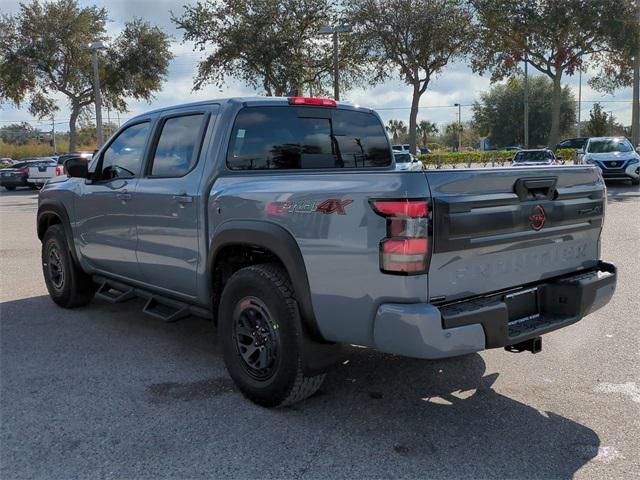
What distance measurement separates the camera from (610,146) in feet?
70.9

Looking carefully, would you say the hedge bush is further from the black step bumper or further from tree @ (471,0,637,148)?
the black step bumper

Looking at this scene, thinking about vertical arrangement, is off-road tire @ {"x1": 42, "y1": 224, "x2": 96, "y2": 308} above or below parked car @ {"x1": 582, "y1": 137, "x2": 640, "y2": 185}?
below

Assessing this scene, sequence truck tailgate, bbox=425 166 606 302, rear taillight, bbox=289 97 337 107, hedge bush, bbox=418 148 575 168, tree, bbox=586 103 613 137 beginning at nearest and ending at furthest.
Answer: truck tailgate, bbox=425 166 606 302
rear taillight, bbox=289 97 337 107
hedge bush, bbox=418 148 575 168
tree, bbox=586 103 613 137

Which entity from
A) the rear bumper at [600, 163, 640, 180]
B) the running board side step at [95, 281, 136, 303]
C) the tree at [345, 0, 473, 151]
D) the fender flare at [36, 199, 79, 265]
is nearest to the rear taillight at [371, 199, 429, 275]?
the running board side step at [95, 281, 136, 303]

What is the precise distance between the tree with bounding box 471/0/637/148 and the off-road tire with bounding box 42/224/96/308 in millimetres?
26646

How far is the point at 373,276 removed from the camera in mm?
3127

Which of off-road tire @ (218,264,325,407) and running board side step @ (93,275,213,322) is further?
running board side step @ (93,275,213,322)

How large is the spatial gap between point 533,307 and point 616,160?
1952cm

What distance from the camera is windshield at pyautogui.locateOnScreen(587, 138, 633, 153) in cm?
2142

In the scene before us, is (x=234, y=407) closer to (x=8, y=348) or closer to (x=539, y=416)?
(x=539, y=416)

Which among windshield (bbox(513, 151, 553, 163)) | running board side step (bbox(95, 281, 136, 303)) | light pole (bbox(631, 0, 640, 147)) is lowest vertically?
running board side step (bbox(95, 281, 136, 303))

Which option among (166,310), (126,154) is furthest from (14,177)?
(166,310)

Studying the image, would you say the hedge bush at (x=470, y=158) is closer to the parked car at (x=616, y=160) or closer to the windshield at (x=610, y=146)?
the windshield at (x=610, y=146)

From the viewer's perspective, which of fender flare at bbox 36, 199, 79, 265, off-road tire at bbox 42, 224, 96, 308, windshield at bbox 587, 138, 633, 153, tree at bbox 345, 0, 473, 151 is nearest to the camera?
fender flare at bbox 36, 199, 79, 265
